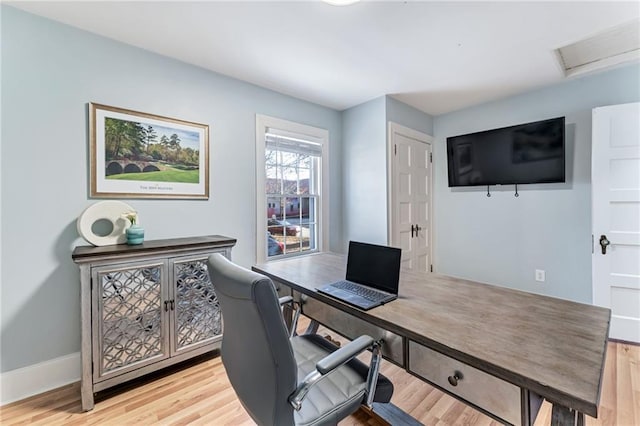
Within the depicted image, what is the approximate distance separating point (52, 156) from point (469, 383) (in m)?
2.67

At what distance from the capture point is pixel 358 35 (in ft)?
6.66

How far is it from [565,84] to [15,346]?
515cm

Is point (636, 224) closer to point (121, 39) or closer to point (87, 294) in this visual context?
point (87, 294)

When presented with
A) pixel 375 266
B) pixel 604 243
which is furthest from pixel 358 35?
pixel 604 243

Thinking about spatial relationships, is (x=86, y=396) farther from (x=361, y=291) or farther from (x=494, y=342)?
(x=494, y=342)

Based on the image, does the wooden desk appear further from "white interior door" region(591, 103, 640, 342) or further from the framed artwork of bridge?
"white interior door" region(591, 103, 640, 342)

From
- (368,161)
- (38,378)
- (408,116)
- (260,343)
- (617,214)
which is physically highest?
(408,116)

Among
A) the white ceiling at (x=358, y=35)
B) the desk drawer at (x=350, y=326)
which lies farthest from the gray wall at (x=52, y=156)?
the desk drawer at (x=350, y=326)

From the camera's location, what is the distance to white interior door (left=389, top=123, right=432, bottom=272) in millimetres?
3293

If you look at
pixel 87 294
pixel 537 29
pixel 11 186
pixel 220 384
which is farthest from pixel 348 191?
pixel 11 186

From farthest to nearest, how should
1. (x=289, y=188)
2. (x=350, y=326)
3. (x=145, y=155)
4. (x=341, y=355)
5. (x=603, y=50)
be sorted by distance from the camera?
(x=289, y=188), (x=603, y=50), (x=145, y=155), (x=350, y=326), (x=341, y=355)

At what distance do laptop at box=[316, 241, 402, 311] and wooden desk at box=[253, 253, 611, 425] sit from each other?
5 centimetres

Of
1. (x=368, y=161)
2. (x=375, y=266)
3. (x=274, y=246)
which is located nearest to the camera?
(x=375, y=266)

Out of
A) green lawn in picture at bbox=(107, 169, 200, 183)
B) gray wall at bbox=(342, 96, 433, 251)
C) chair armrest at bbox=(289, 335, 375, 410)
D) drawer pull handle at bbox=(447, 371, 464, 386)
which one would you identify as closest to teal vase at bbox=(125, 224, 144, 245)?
green lawn in picture at bbox=(107, 169, 200, 183)
